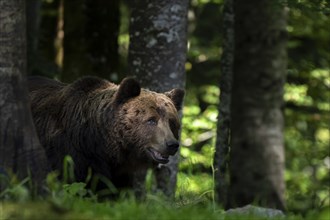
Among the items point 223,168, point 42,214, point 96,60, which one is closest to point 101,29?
point 96,60

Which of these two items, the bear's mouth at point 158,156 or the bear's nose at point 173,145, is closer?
the bear's nose at point 173,145

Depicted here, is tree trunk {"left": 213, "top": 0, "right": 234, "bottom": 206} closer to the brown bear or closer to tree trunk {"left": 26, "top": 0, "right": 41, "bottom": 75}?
the brown bear

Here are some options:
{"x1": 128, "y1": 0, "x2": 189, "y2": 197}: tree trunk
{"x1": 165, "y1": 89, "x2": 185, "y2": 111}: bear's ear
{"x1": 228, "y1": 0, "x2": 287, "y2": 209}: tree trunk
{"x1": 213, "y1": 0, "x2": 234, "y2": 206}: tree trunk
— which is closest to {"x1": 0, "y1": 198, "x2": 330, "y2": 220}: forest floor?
{"x1": 165, "y1": 89, "x2": 185, "y2": 111}: bear's ear

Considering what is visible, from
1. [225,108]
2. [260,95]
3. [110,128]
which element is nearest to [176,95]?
[110,128]

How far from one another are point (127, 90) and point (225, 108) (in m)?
4.00

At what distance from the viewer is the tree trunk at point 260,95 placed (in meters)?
16.6

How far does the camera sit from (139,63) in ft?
36.6

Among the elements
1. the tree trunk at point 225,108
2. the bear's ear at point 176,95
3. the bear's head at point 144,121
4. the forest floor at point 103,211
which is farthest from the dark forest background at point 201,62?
the forest floor at point 103,211

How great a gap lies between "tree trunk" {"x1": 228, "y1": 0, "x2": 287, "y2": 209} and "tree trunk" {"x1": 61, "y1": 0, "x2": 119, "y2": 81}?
10.1ft

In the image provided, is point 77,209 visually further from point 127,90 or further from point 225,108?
point 225,108

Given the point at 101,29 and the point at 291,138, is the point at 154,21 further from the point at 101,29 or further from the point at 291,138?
the point at 291,138

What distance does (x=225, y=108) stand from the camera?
42.3ft

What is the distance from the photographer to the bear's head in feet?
29.5

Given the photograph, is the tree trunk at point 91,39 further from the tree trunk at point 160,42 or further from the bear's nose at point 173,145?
the bear's nose at point 173,145
